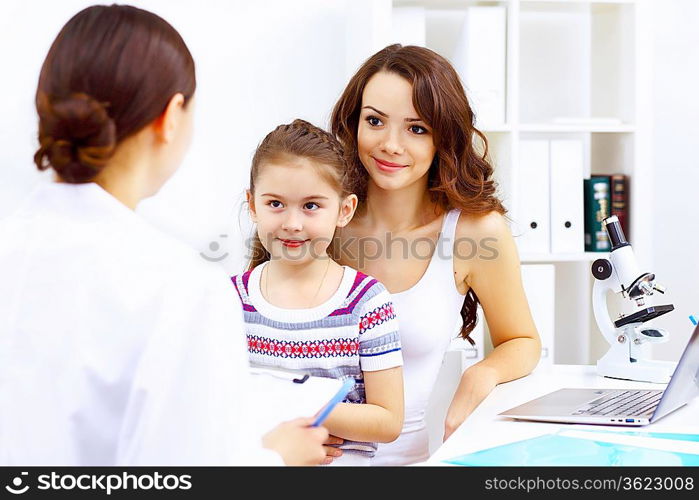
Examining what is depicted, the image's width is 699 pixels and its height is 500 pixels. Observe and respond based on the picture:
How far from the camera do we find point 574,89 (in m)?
3.18

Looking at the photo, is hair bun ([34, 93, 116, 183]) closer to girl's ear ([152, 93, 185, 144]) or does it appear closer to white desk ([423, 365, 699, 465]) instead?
girl's ear ([152, 93, 185, 144])

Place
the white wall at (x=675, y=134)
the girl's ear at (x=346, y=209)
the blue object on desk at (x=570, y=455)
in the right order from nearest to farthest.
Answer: the blue object on desk at (x=570, y=455) < the girl's ear at (x=346, y=209) < the white wall at (x=675, y=134)

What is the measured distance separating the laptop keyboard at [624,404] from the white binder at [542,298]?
1.12m

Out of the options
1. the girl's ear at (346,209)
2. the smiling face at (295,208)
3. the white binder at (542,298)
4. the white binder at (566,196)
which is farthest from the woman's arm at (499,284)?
the white binder at (566,196)

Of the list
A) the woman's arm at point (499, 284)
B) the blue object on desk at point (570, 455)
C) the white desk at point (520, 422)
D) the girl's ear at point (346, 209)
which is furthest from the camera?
the woman's arm at point (499, 284)

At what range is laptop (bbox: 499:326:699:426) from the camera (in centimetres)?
138

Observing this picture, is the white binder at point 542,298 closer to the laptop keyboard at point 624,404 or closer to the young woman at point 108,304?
the laptop keyboard at point 624,404

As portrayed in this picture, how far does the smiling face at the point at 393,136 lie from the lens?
1.88m

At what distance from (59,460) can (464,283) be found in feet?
4.24

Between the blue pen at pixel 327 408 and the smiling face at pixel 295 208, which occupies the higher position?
the smiling face at pixel 295 208

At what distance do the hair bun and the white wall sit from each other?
2788 mm

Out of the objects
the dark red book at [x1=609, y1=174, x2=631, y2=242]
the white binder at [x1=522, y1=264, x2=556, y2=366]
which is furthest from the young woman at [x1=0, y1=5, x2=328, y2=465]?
the dark red book at [x1=609, y1=174, x2=631, y2=242]

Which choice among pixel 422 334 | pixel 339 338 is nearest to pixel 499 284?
pixel 422 334

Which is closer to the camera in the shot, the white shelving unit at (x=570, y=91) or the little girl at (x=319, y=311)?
the little girl at (x=319, y=311)
